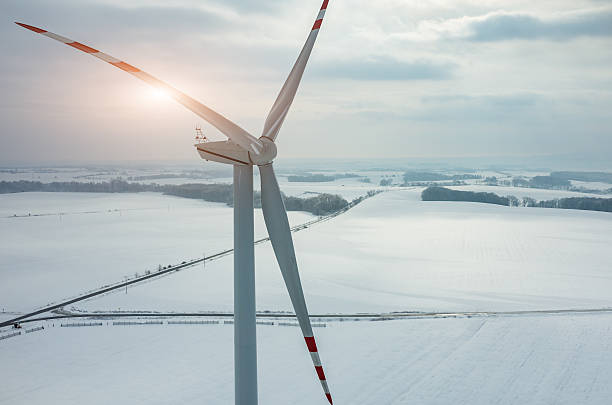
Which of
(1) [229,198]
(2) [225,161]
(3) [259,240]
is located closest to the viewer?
(2) [225,161]

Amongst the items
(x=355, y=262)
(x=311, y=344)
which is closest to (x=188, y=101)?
(x=311, y=344)

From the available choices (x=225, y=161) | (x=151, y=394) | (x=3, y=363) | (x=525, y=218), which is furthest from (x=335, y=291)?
(x=525, y=218)

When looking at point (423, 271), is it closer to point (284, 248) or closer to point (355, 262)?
point (355, 262)

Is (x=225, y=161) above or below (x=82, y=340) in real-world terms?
above

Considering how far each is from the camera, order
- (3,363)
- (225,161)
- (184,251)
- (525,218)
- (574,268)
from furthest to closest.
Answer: (525,218) < (184,251) < (574,268) < (3,363) < (225,161)

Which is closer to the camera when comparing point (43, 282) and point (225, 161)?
point (225, 161)

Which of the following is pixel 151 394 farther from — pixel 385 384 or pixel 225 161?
pixel 225 161

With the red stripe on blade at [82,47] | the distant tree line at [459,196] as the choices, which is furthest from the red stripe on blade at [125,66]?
the distant tree line at [459,196]

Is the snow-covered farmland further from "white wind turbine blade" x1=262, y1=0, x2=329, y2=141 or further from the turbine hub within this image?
the turbine hub
